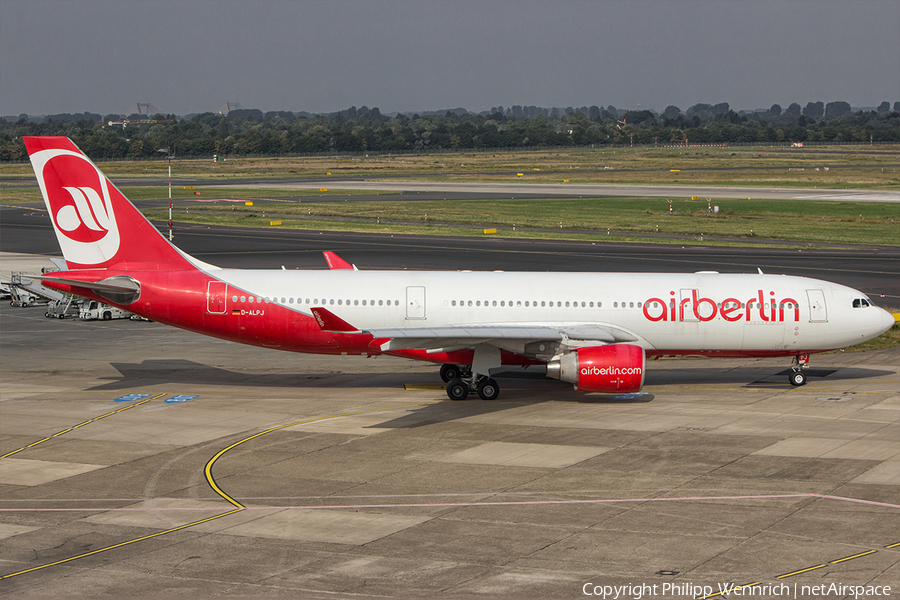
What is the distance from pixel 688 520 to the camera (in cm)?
2105

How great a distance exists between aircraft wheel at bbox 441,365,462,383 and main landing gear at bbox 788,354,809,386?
13.3 metres

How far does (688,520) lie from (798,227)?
75.0 m

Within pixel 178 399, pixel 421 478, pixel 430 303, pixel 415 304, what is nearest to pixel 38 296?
pixel 178 399

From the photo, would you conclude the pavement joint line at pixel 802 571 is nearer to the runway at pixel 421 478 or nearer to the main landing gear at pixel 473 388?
the runway at pixel 421 478

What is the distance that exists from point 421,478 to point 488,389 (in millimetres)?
9598

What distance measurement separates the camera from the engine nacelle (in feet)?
102

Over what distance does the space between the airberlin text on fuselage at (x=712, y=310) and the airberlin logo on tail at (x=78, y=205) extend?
815 inches

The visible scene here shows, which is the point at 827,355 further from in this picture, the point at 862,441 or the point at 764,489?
the point at 764,489

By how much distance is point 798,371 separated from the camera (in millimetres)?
36156

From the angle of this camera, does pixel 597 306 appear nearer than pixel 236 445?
No

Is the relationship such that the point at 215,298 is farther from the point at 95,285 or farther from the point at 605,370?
the point at 605,370

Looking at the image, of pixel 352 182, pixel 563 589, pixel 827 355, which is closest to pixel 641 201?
pixel 352 182

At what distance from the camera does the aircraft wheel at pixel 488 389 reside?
1328 inches

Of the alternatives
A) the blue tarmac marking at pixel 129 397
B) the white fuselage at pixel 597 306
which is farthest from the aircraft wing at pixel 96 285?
the blue tarmac marking at pixel 129 397
